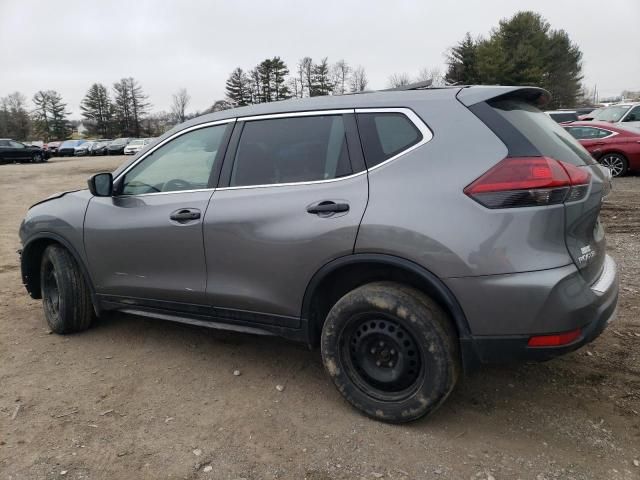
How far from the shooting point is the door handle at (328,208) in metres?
2.81

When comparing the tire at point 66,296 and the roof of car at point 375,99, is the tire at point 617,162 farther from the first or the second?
the tire at point 66,296

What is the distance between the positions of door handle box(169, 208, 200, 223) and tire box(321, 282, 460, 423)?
43.8 inches

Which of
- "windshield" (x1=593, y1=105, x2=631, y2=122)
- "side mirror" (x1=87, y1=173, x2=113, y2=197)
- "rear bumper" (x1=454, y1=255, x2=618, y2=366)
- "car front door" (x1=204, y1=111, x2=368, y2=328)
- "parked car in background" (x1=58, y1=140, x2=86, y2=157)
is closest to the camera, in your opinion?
"rear bumper" (x1=454, y1=255, x2=618, y2=366)

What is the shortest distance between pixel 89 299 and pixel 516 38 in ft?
184

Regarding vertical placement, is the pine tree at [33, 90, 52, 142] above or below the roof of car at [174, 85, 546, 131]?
above

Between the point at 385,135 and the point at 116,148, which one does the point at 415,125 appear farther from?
the point at 116,148

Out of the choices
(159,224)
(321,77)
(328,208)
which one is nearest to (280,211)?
(328,208)

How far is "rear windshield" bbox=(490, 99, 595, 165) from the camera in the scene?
2.63 meters

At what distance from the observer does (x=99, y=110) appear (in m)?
80.1

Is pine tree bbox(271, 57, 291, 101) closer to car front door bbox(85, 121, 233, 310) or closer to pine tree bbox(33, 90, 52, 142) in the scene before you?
pine tree bbox(33, 90, 52, 142)

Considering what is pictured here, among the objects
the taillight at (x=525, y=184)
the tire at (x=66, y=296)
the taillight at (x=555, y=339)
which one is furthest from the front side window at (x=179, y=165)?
the taillight at (x=555, y=339)

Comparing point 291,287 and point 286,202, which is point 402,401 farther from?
point 286,202

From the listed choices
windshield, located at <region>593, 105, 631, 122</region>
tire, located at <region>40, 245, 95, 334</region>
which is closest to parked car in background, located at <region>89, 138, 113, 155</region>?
windshield, located at <region>593, 105, 631, 122</region>

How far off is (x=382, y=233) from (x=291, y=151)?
2.85 feet
